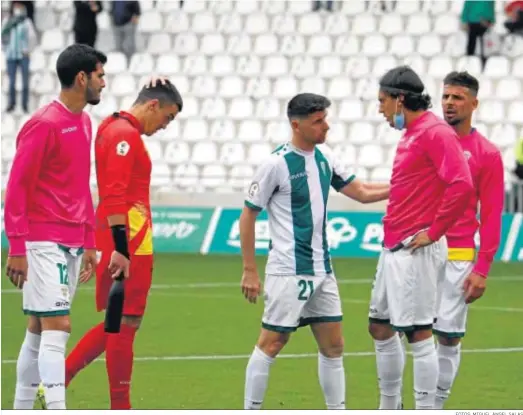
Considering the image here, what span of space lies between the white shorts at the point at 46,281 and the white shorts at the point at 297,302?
122 cm

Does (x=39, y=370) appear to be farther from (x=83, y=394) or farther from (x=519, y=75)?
(x=519, y=75)

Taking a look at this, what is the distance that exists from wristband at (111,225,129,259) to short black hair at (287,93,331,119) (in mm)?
1226

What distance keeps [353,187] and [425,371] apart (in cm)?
132

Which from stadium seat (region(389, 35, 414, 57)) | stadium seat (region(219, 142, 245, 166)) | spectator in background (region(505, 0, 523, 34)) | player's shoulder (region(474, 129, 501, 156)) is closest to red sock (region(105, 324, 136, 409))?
player's shoulder (region(474, 129, 501, 156))

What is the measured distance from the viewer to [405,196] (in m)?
8.75

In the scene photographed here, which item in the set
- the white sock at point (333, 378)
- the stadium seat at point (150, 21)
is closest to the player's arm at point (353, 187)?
the white sock at point (333, 378)

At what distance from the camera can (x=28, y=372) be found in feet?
28.7

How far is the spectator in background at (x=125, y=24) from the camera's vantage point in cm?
2703

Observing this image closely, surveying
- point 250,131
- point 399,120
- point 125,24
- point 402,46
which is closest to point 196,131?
point 250,131

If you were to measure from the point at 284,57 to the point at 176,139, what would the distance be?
8.79 feet

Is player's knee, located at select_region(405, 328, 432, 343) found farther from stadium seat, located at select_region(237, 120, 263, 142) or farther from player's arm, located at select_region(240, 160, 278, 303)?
stadium seat, located at select_region(237, 120, 263, 142)

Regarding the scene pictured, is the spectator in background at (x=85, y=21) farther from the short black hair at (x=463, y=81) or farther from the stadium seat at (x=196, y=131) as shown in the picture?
the short black hair at (x=463, y=81)

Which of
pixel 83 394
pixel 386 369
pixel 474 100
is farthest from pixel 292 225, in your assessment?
pixel 83 394

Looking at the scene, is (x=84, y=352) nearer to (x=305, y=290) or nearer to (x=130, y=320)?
(x=130, y=320)
